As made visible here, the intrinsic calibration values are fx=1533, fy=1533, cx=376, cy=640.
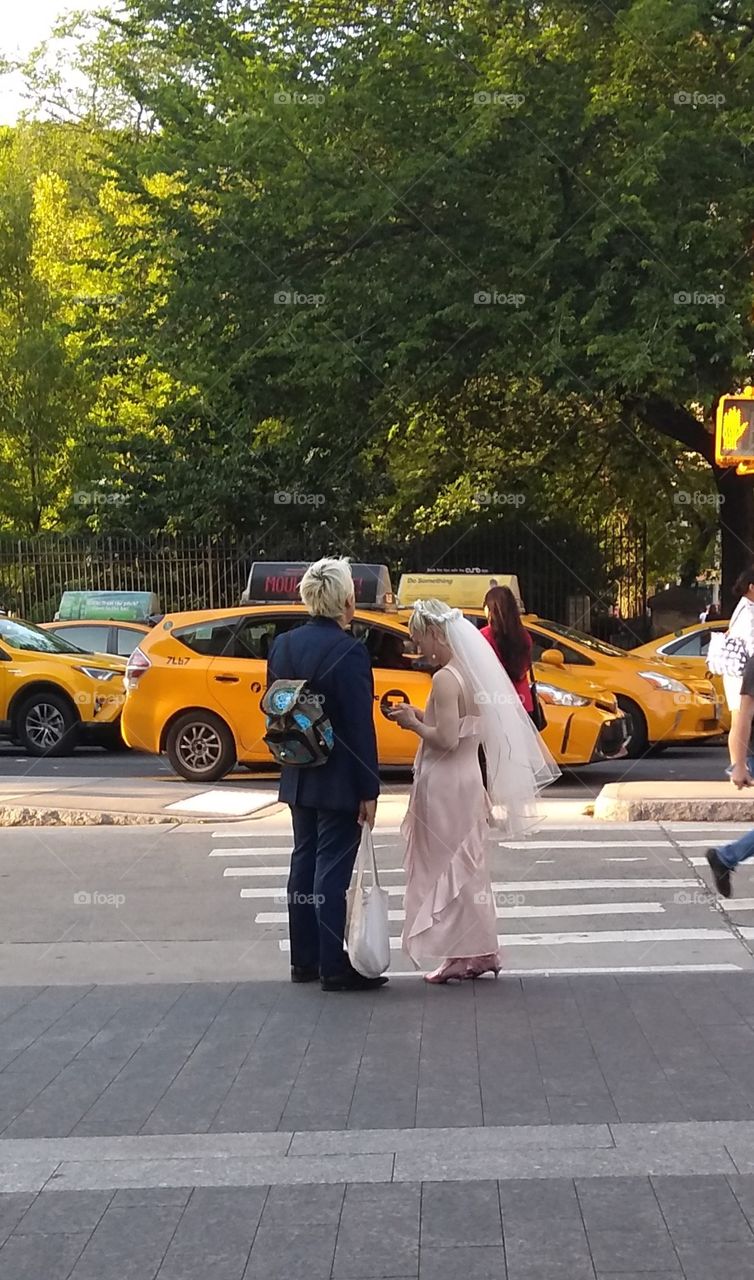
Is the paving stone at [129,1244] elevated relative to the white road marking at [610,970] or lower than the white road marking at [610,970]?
elevated

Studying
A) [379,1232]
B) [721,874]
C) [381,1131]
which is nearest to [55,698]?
[721,874]

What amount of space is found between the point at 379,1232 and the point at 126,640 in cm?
1653

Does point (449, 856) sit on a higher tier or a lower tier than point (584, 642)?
lower

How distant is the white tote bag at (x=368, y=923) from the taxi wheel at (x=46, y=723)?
11.5 m

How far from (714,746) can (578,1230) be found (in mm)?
14834

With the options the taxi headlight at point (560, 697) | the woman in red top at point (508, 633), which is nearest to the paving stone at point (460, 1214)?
the woman in red top at point (508, 633)

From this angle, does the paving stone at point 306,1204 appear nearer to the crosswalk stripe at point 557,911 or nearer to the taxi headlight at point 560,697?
the crosswalk stripe at point 557,911

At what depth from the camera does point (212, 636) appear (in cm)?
1471

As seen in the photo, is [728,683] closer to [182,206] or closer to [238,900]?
[238,900]

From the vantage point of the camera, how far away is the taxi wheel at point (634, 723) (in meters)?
16.0

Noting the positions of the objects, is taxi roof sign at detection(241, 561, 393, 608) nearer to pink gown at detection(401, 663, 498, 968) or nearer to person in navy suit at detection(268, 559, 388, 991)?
pink gown at detection(401, 663, 498, 968)

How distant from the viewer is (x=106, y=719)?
1753 cm

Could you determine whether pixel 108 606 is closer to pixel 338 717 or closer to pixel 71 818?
pixel 71 818

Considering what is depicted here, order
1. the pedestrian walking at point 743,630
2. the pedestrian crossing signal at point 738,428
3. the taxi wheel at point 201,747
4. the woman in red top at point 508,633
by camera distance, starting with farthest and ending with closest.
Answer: the taxi wheel at point 201,747 → the pedestrian crossing signal at point 738,428 → the woman in red top at point 508,633 → the pedestrian walking at point 743,630
